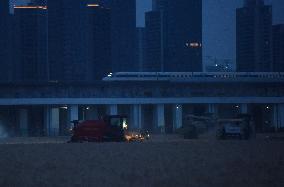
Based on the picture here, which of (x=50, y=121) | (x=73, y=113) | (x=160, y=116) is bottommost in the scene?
(x=50, y=121)

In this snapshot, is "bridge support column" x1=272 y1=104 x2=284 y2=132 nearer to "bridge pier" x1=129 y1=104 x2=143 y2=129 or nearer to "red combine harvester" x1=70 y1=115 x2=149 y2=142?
"bridge pier" x1=129 y1=104 x2=143 y2=129

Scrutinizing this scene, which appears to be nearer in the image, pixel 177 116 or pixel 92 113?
A: pixel 177 116

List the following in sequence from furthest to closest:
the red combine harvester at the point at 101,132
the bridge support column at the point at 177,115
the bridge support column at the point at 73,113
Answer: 1. the bridge support column at the point at 177,115
2. the bridge support column at the point at 73,113
3. the red combine harvester at the point at 101,132

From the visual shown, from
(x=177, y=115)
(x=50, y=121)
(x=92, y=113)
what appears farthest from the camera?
(x=92, y=113)

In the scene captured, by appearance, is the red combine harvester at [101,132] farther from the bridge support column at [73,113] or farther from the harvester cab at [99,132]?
the bridge support column at [73,113]

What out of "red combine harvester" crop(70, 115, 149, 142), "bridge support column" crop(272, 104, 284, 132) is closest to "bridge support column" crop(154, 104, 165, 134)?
"bridge support column" crop(272, 104, 284, 132)

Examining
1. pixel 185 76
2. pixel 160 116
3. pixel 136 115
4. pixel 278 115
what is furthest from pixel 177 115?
pixel 185 76

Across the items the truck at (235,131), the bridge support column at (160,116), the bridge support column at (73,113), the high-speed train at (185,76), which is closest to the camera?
the truck at (235,131)

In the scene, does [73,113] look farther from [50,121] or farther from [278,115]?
[278,115]

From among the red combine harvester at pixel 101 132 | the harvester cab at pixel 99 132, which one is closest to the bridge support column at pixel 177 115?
the red combine harvester at pixel 101 132

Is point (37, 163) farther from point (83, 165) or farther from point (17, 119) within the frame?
point (17, 119)

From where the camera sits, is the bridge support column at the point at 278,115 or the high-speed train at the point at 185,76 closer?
the bridge support column at the point at 278,115

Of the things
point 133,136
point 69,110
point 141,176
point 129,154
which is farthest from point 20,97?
point 141,176

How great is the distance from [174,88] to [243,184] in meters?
51.0
